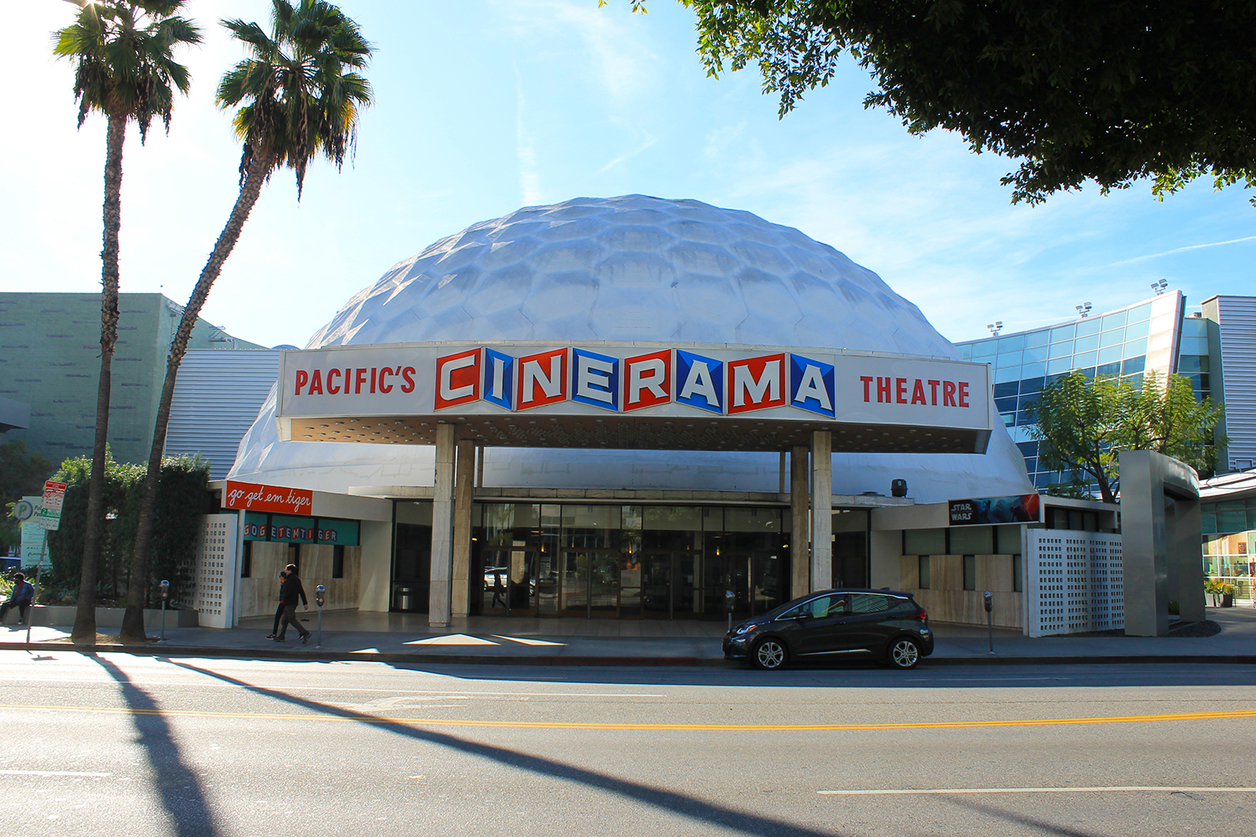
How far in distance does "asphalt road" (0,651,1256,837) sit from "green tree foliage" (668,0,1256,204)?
5158 millimetres

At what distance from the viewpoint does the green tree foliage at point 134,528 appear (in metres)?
20.7

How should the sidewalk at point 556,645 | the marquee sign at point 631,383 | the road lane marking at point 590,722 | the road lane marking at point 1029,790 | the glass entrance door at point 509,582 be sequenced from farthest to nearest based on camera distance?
the glass entrance door at point 509,582 → the marquee sign at point 631,383 → the sidewalk at point 556,645 → the road lane marking at point 590,722 → the road lane marking at point 1029,790

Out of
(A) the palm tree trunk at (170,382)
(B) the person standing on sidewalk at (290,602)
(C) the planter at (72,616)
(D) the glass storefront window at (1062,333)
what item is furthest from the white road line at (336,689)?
(D) the glass storefront window at (1062,333)

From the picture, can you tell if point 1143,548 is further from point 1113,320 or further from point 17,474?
point 17,474

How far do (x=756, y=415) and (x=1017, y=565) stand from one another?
8633 mm

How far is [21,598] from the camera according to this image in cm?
1844

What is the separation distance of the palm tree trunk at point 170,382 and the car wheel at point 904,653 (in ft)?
46.9

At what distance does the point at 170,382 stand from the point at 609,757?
15.5m

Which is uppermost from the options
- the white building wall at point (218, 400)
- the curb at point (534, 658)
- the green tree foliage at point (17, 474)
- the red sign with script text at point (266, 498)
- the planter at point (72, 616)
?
the white building wall at point (218, 400)

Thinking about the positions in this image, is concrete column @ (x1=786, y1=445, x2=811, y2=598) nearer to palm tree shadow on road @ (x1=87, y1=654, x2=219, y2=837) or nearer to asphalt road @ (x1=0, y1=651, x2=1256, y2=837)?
asphalt road @ (x1=0, y1=651, x2=1256, y2=837)

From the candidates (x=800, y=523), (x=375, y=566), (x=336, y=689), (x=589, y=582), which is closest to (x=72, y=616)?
(x=375, y=566)

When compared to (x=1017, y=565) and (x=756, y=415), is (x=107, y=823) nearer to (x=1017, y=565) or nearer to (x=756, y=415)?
(x=756, y=415)

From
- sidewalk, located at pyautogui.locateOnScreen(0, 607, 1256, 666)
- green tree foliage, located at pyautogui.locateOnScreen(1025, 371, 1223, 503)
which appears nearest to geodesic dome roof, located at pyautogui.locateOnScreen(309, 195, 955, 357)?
green tree foliage, located at pyautogui.locateOnScreen(1025, 371, 1223, 503)

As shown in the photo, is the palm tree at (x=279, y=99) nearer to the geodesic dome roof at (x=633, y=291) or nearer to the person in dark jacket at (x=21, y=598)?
the person in dark jacket at (x=21, y=598)
